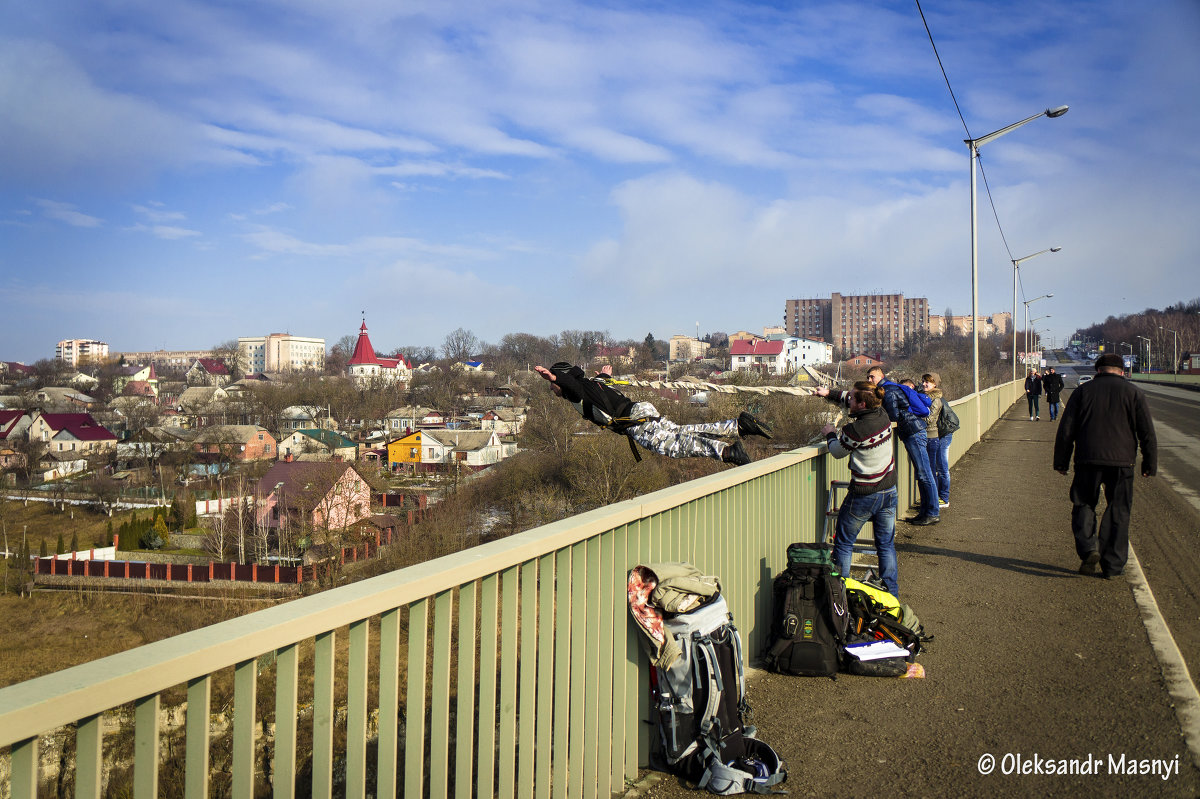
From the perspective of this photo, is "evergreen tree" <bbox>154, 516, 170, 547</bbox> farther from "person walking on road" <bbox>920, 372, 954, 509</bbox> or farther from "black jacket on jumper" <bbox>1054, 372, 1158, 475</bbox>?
"black jacket on jumper" <bbox>1054, 372, 1158, 475</bbox>

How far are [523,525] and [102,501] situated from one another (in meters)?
40.9

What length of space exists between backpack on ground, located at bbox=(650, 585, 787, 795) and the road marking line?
2.05 meters

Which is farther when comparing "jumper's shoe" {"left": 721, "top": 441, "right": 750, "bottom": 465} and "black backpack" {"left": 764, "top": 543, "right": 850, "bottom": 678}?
"jumper's shoe" {"left": 721, "top": 441, "right": 750, "bottom": 465}

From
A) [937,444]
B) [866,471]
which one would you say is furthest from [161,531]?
[866,471]

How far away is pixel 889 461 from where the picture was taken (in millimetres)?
6160

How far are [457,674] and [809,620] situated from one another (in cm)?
289

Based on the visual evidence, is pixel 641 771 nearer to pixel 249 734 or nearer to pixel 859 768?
pixel 859 768

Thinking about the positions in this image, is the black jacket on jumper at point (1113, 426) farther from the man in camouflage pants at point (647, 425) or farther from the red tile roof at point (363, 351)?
the red tile roof at point (363, 351)

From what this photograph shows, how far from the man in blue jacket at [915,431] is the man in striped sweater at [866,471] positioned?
3067 mm

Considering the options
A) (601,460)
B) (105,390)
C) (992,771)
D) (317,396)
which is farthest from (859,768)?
(105,390)

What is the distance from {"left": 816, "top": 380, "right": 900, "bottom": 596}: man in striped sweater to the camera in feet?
20.0

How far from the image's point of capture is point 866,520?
6219mm

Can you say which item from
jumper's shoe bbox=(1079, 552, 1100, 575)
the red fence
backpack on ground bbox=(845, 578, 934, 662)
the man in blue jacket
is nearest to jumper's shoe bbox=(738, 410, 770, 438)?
backpack on ground bbox=(845, 578, 934, 662)

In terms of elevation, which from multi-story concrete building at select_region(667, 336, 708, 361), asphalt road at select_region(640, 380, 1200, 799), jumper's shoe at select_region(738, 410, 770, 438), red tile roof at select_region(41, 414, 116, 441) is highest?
multi-story concrete building at select_region(667, 336, 708, 361)
